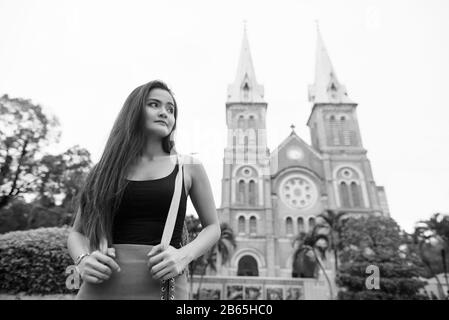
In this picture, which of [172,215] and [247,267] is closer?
[172,215]

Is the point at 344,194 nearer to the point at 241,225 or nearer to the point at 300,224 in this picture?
the point at 300,224

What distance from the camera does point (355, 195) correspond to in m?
28.5

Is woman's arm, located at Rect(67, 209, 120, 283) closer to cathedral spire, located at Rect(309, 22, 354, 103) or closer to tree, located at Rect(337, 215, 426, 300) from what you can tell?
tree, located at Rect(337, 215, 426, 300)

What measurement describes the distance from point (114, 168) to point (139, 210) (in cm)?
25

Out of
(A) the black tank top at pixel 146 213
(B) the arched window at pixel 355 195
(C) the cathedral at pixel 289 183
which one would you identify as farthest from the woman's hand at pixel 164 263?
(B) the arched window at pixel 355 195

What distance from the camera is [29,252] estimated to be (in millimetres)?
7613

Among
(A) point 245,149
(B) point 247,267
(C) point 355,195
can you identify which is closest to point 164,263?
(A) point 245,149

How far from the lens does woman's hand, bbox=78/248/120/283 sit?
1055 mm

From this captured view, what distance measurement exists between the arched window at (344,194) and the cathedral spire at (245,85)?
42.9ft

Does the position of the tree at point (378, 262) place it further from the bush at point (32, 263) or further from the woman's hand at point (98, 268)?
the woman's hand at point (98, 268)

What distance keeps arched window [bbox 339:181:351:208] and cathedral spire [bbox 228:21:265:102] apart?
42.9 ft

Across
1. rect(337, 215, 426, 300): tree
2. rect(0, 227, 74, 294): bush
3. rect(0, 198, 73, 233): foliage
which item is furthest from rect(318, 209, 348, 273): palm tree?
rect(0, 198, 73, 233): foliage
